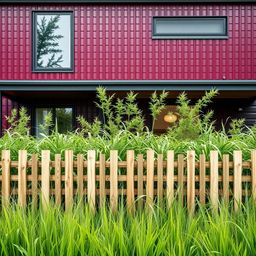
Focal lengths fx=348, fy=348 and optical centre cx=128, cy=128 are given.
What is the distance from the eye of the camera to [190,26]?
12109mm

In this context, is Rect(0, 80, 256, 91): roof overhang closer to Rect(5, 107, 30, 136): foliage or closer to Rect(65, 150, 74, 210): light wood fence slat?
Rect(5, 107, 30, 136): foliage

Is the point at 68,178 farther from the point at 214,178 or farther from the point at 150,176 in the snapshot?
the point at 214,178

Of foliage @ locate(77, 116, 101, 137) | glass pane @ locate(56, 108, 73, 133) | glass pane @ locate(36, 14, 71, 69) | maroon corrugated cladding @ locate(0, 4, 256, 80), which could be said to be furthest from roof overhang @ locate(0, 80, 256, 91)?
foliage @ locate(77, 116, 101, 137)

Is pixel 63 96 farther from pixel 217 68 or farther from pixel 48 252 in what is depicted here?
pixel 48 252

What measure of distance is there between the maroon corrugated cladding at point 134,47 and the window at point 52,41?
0.21 meters

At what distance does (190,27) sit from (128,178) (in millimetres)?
9804

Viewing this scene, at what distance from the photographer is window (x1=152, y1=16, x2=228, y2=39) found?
473 inches

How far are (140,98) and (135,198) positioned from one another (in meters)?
10.9

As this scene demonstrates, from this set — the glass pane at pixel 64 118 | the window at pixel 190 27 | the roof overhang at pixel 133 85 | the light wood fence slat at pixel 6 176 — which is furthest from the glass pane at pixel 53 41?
the light wood fence slat at pixel 6 176

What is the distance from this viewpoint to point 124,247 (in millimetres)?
2312

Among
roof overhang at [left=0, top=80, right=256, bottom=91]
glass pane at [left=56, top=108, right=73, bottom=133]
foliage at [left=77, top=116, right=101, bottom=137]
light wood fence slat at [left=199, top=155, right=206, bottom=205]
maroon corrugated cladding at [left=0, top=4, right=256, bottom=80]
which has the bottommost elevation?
light wood fence slat at [left=199, top=155, right=206, bottom=205]

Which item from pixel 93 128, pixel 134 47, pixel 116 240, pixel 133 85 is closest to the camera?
pixel 116 240

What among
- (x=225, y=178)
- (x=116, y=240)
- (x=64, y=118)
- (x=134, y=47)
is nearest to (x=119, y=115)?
(x=225, y=178)

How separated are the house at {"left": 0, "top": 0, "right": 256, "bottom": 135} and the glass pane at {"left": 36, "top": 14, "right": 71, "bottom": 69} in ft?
0.11
